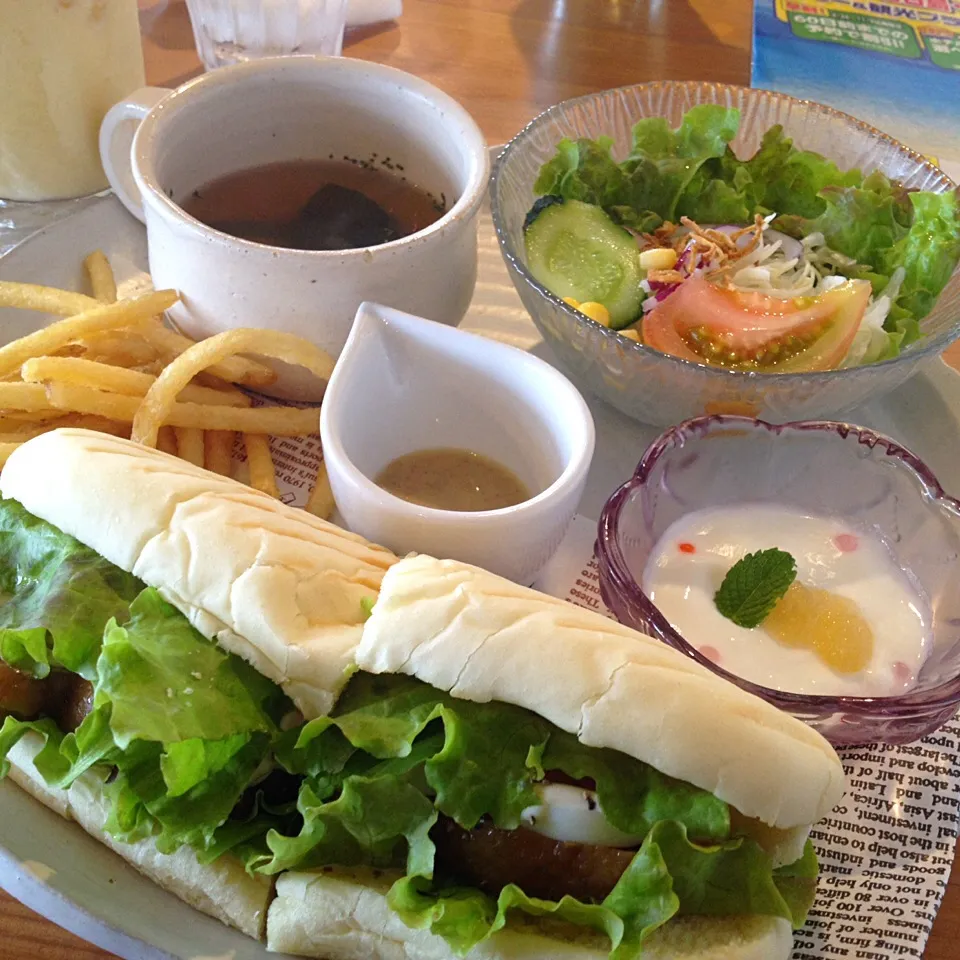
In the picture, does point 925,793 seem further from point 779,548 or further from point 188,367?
point 188,367

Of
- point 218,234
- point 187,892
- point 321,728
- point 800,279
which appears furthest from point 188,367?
point 800,279

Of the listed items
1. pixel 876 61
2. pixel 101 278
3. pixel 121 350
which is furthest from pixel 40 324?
pixel 876 61

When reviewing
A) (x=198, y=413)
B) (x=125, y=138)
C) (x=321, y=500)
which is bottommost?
(x=321, y=500)

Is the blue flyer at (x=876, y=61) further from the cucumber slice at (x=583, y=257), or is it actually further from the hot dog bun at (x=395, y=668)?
the hot dog bun at (x=395, y=668)

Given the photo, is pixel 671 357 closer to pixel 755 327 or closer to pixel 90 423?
pixel 755 327

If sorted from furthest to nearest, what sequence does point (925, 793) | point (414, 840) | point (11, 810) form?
point (925, 793) → point (11, 810) → point (414, 840)
